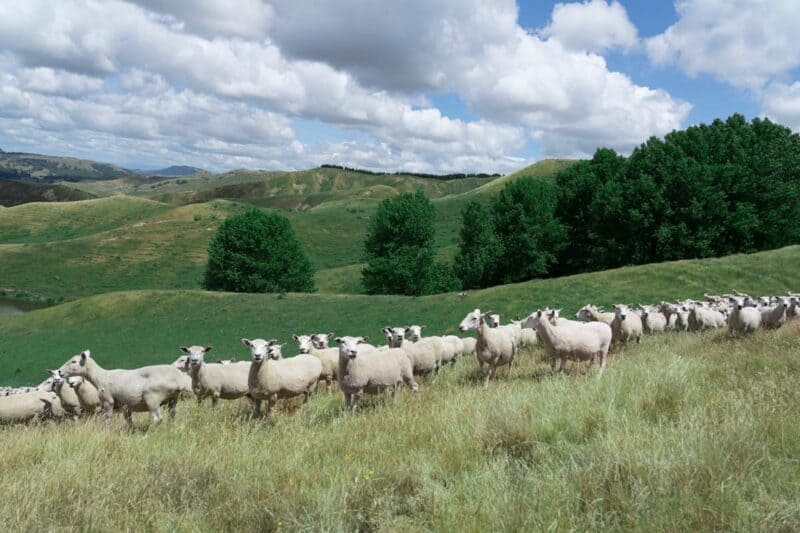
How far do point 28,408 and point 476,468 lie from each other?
1496 cm

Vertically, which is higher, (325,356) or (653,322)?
(653,322)

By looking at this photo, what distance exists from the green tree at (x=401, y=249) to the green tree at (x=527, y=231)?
8728 millimetres

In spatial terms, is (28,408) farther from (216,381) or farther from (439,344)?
(439,344)

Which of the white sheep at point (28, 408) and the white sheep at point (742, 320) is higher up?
the white sheep at point (742, 320)

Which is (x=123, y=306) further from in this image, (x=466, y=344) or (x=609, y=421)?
(x=609, y=421)

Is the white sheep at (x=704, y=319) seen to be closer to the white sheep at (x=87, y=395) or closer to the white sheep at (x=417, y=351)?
the white sheep at (x=417, y=351)

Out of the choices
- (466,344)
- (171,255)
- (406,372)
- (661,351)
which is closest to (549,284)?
(466,344)

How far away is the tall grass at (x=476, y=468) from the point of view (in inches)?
186

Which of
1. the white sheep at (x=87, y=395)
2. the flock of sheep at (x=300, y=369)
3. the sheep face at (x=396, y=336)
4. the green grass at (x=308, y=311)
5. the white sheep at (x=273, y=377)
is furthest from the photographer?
the green grass at (x=308, y=311)

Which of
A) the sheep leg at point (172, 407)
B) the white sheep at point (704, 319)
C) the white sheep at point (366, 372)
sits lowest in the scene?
the sheep leg at point (172, 407)

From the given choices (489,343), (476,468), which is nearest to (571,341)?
(489,343)

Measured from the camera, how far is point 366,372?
11.8 metres

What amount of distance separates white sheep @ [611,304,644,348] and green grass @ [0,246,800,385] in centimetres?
1505

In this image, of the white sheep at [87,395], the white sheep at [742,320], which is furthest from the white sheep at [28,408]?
the white sheep at [742,320]
